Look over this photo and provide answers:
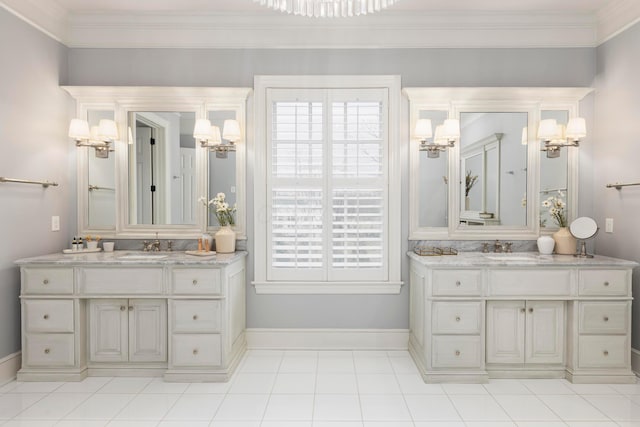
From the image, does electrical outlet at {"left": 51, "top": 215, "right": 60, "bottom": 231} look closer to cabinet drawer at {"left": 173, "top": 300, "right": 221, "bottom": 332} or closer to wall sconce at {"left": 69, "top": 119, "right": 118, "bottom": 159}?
wall sconce at {"left": 69, "top": 119, "right": 118, "bottom": 159}

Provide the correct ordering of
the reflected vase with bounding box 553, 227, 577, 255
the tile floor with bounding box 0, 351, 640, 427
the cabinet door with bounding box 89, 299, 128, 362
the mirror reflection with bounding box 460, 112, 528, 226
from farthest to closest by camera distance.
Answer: the mirror reflection with bounding box 460, 112, 528, 226, the reflected vase with bounding box 553, 227, 577, 255, the cabinet door with bounding box 89, 299, 128, 362, the tile floor with bounding box 0, 351, 640, 427

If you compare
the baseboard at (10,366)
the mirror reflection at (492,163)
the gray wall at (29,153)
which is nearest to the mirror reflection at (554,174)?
the mirror reflection at (492,163)

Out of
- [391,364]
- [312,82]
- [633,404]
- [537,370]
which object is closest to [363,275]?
[391,364]

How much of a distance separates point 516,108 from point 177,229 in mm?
3057

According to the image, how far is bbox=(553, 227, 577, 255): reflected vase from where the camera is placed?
342cm

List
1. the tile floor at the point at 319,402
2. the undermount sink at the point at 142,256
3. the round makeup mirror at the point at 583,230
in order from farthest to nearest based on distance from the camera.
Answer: the round makeup mirror at the point at 583,230, the undermount sink at the point at 142,256, the tile floor at the point at 319,402

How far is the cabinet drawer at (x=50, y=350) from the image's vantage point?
9.91 ft

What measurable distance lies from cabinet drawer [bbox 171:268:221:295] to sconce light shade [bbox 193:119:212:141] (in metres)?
1.14

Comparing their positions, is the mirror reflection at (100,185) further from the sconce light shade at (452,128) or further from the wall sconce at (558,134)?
the wall sconce at (558,134)

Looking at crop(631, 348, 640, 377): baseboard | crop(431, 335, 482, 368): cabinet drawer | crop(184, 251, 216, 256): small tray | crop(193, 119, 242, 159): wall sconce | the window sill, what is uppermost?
crop(193, 119, 242, 159): wall sconce

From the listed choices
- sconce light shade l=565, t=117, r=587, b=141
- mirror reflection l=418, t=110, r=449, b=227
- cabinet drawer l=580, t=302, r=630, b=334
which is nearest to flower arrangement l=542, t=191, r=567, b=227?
sconce light shade l=565, t=117, r=587, b=141

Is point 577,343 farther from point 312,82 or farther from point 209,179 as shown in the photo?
point 209,179

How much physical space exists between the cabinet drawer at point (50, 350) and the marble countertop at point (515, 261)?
2633 millimetres

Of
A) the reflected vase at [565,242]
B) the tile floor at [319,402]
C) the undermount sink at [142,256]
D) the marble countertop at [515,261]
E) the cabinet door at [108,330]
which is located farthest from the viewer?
the reflected vase at [565,242]
